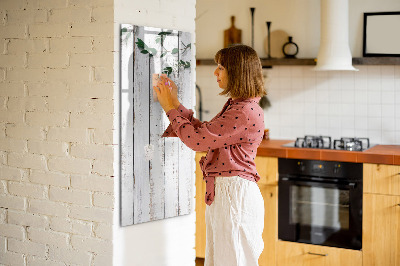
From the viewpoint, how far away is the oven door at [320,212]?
3.99m

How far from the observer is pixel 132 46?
9.14ft

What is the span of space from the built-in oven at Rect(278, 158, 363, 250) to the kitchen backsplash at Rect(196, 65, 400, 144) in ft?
2.20

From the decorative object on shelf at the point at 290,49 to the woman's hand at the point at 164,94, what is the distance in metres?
2.03

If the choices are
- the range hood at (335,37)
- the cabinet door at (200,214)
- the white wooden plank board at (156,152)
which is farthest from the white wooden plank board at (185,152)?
the range hood at (335,37)

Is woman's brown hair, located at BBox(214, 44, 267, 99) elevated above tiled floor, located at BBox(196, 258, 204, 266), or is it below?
above

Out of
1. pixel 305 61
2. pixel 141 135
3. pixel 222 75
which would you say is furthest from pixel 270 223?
pixel 222 75

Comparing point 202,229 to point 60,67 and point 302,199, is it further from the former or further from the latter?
point 60,67

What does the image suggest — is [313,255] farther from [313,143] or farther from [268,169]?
[313,143]

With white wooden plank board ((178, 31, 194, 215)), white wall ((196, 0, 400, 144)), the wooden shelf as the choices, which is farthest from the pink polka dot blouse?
white wall ((196, 0, 400, 144))

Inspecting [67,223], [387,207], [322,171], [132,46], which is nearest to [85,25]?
[132,46]

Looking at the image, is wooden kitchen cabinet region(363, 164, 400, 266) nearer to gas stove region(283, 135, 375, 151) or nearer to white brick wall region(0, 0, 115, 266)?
gas stove region(283, 135, 375, 151)

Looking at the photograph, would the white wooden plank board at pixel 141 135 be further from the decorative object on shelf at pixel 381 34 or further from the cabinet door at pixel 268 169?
the decorative object on shelf at pixel 381 34

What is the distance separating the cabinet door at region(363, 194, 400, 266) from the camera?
12.6 ft

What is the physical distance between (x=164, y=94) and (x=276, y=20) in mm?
2214
